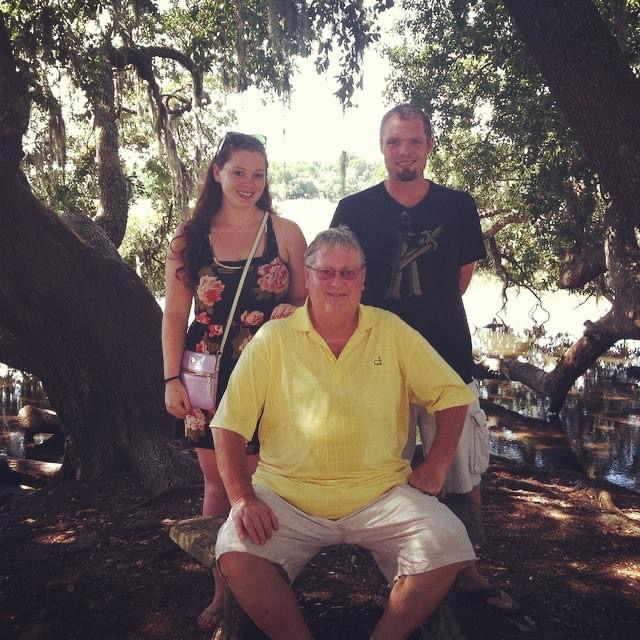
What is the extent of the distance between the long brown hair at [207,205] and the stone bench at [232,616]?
3.31ft

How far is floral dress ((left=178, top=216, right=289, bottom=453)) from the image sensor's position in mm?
2738

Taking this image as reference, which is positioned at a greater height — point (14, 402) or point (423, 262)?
point (423, 262)

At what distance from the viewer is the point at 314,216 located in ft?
86.1

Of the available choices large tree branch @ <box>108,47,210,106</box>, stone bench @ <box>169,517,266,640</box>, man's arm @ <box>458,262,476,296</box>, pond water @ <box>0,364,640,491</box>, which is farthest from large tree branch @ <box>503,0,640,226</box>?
large tree branch @ <box>108,47,210,106</box>

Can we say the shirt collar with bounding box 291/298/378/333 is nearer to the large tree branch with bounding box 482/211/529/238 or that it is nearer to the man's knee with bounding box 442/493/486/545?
the man's knee with bounding box 442/493/486/545

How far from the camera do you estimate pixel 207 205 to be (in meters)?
2.82

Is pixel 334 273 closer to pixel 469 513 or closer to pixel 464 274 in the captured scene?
pixel 464 274

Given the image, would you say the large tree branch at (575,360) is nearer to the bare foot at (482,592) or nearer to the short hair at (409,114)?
the bare foot at (482,592)

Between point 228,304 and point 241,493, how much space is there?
0.80 m

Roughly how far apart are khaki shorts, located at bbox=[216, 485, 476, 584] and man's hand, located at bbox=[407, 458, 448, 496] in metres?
0.04

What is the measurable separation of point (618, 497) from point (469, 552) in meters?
3.84

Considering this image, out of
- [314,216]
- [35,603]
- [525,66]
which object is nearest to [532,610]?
[35,603]

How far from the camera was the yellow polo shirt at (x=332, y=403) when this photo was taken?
238 centimetres

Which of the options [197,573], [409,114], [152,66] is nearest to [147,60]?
[152,66]
